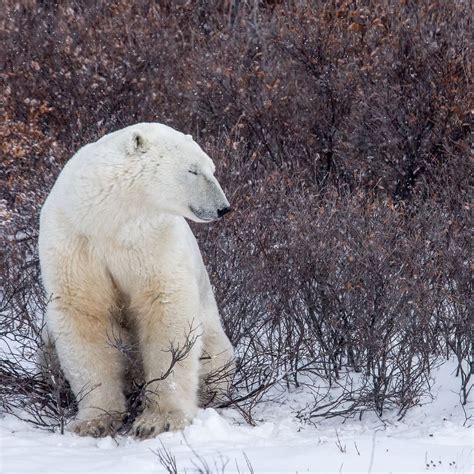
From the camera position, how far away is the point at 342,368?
4.99 metres

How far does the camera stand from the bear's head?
3.49 m

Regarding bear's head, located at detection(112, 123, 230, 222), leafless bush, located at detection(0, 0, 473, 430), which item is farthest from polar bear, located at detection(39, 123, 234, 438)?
leafless bush, located at detection(0, 0, 473, 430)

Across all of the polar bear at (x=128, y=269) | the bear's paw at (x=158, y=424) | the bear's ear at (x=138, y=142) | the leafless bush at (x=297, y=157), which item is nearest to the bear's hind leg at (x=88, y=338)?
the polar bear at (x=128, y=269)

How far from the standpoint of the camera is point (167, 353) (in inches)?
148

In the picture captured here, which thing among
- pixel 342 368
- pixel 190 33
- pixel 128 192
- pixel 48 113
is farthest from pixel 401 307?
pixel 190 33

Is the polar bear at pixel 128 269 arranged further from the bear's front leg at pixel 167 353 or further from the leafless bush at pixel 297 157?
Result: the leafless bush at pixel 297 157

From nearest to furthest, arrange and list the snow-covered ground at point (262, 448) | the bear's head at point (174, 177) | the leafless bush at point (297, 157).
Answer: the snow-covered ground at point (262, 448) → the bear's head at point (174, 177) → the leafless bush at point (297, 157)

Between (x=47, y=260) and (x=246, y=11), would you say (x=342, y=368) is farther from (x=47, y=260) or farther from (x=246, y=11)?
(x=246, y=11)

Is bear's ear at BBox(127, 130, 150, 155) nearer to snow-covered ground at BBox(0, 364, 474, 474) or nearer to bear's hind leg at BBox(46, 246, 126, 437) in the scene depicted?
bear's hind leg at BBox(46, 246, 126, 437)

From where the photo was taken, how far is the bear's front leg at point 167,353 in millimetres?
3697

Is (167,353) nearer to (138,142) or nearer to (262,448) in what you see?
(262,448)

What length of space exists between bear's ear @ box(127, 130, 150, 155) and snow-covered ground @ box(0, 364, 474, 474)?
1.08 metres

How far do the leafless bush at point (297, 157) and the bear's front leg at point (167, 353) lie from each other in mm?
420

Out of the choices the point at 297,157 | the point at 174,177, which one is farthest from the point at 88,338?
the point at 297,157
